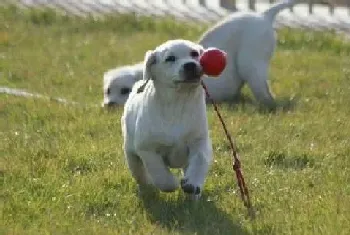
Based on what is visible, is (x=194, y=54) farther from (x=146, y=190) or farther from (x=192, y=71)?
(x=146, y=190)

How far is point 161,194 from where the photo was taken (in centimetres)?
551

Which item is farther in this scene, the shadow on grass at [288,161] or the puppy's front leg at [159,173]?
the shadow on grass at [288,161]

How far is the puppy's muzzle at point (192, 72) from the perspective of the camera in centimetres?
506

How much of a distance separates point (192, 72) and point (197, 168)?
0.52 meters

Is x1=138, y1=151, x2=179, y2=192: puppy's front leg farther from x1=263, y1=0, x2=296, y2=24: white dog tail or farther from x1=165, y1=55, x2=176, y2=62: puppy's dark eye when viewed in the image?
x1=263, y1=0, x2=296, y2=24: white dog tail

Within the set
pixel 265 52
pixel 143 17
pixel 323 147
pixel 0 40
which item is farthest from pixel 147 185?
pixel 143 17

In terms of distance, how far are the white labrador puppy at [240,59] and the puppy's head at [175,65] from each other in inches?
121

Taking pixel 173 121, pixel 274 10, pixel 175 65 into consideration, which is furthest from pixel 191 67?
pixel 274 10

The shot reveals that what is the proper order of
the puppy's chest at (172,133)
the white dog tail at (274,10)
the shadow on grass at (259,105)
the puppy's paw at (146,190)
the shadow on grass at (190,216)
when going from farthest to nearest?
the white dog tail at (274,10), the shadow on grass at (259,105), the puppy's paw at (146,190), the puppy's chest at (172,133), the shadow on grass at (190,216)

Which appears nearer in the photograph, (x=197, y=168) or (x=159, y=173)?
(x=197, y=168)

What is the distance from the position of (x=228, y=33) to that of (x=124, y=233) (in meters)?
4.25

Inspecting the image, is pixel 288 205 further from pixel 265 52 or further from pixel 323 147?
pixel 265 52

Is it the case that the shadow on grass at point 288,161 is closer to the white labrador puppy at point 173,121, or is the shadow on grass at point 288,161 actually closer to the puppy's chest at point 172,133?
the white labrador puppy at point 173,121

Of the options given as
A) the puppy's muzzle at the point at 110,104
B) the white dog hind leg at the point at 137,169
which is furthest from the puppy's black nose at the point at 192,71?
the puppy's muzzle at the point at 110,104
